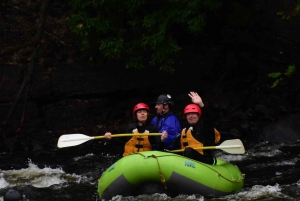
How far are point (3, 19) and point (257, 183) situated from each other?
6675mm

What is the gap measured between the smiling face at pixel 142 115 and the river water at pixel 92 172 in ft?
3.75

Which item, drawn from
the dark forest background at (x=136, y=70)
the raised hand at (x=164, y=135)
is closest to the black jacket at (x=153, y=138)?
the raised hand at (x=164, y=135)

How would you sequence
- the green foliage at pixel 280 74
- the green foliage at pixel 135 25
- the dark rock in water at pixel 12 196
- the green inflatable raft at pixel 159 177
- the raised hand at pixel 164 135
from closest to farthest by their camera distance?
the dark rock in water at pixel 12 196 < the green inflatable raft at pixel 159 177 < the raised hand at pixel 164 135 < the green foliage at pixel 135 25 < the green foliage at pixel 280 74

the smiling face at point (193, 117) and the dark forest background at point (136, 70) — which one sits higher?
the dark forest background at point (136, 70)

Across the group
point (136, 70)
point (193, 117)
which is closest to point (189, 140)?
point (193, 117)

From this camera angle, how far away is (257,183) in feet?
26.4

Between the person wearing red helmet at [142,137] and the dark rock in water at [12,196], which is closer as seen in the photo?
the dark rock in water at [12,196]

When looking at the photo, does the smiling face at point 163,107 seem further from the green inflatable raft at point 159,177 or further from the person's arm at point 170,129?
the green inflatable raft at point 159,177

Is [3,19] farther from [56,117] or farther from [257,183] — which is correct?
[257,183]

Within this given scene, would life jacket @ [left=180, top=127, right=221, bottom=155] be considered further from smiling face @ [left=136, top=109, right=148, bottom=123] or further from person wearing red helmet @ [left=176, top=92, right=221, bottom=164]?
smiling face @ [left=136, top=109, right=148, bottom=123]

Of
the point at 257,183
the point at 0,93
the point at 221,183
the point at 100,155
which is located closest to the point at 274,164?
the point at 257,183

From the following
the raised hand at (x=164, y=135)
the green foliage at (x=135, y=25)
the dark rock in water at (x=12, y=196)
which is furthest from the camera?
the green foliage at (x=135, y=25)

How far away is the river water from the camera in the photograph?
7.28 m

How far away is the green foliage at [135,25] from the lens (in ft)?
35.1
